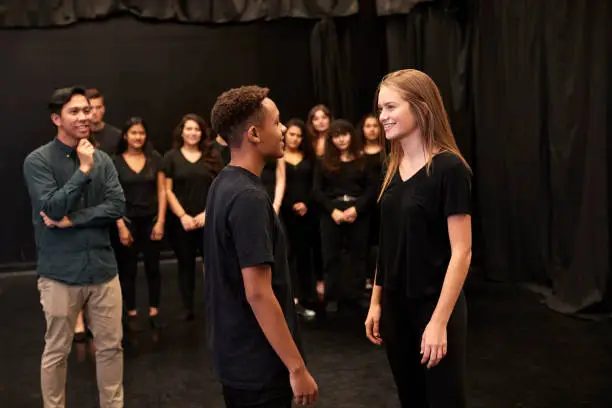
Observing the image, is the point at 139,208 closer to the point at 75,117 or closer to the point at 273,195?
the point at 273,195

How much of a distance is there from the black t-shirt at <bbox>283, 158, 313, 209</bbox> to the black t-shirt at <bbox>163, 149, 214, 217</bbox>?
57cm

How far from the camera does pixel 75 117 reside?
285cm

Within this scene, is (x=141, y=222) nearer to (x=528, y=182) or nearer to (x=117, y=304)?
(x=117, y=304)

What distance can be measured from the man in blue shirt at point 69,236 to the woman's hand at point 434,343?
5.20 ft

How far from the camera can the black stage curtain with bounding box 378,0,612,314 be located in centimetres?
455

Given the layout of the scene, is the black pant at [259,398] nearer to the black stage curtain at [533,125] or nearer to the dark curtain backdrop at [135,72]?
the black stage curtain at [533,125]

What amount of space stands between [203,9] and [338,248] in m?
3.35

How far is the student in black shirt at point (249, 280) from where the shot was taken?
1.70 meters

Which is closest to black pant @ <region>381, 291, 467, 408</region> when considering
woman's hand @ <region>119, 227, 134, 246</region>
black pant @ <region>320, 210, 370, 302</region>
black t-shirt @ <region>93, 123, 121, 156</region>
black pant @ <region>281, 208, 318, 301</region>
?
woman's hand @ <region>119, 227, 134, 246</region>

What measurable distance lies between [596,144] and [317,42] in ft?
11.7

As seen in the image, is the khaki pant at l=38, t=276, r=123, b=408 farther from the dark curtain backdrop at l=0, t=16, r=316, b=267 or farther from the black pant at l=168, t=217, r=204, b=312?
the dark curtain backdrop at l=0, t=16, r=316, b=267

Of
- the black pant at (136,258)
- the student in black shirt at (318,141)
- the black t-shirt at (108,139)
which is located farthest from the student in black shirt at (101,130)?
the student in black shirt at (318,141)

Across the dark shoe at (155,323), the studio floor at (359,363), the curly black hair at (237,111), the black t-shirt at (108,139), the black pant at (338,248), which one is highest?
the curly black hair at (237,111)

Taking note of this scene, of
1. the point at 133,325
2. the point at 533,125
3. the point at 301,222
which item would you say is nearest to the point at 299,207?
the point at 301,222
